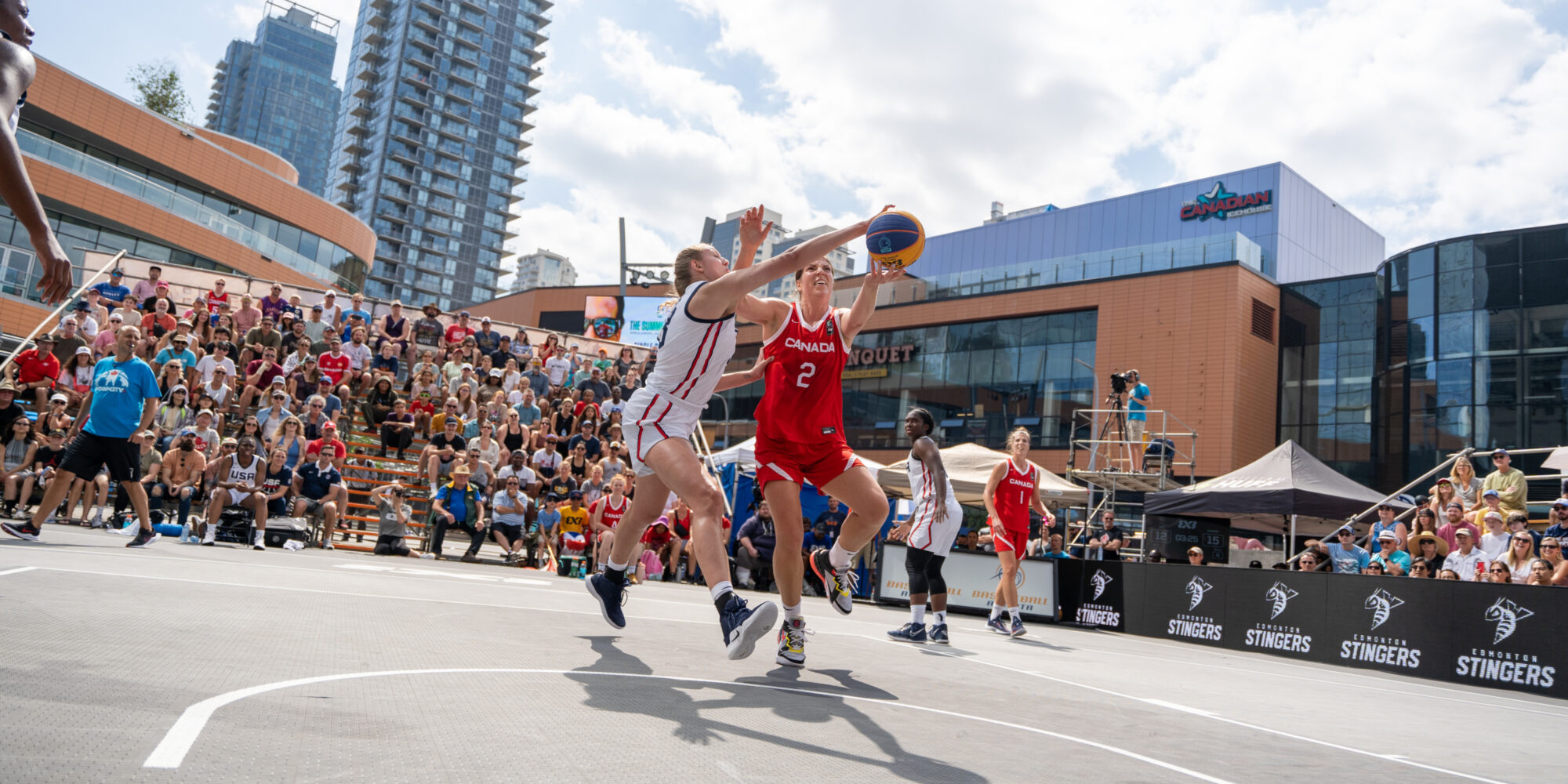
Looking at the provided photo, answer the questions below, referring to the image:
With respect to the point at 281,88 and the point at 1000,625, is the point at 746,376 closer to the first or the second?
the point at 1000,625

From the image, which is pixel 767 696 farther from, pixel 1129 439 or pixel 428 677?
pixel 1129 439

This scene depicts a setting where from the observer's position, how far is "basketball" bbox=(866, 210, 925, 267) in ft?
16.2

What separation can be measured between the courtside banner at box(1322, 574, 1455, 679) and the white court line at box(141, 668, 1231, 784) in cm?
838

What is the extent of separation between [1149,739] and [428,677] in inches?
100

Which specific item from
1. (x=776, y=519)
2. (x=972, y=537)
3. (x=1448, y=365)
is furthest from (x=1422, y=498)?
(x=776, y=519)

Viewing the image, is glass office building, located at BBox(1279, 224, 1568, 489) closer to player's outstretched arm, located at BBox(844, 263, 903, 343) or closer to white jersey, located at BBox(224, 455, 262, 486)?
player's outstretched arm, located at BBox(844, 263, 903, 343)

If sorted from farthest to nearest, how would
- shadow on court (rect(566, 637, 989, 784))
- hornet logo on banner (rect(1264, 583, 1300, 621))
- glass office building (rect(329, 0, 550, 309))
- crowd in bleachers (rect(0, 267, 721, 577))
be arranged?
glass office building (rect(329, 0, 550, 309)), crowd in bleachers (rect(0, 267, 721, 577)), hornet logo on banner (rect(1264, 583, 1300, 621)), shadow on court (rect(566, 637, 989, 784))

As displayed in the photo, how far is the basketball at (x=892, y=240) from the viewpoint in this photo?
16.2 feet

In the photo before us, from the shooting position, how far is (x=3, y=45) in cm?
240

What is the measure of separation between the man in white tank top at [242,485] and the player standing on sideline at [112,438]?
282 centimetres

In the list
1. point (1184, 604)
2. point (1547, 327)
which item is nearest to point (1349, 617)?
point (1184, 604)

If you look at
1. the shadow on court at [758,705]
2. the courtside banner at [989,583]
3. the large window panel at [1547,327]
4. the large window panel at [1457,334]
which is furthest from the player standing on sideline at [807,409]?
the large window panel at [1457,334]

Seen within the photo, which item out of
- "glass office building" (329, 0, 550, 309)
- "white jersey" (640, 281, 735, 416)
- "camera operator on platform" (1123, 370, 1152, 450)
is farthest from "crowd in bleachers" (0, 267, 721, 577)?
"glass office building" (329, 0, 550, 309)

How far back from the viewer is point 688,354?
4.54 meters
